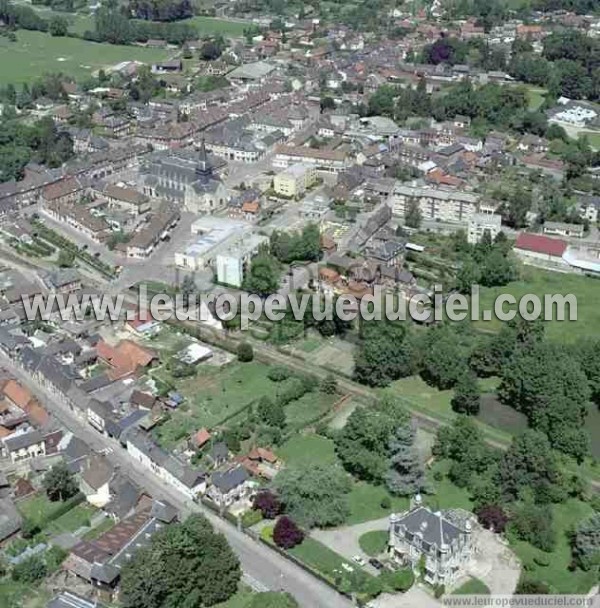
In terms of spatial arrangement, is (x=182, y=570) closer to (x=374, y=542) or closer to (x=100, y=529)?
(x=100, y=529)

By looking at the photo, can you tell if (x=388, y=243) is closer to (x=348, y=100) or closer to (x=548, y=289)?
(x=548, y=289)

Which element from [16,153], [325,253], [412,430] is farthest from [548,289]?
[16,153]

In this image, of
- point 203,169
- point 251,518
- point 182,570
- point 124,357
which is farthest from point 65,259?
point 182,570

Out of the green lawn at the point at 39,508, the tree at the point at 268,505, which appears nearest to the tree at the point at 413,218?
the tree at the point at 268,505

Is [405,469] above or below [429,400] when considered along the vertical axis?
above

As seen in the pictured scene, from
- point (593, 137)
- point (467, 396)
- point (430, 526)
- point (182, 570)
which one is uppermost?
point (430, 526)

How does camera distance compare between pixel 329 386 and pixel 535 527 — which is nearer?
pixel 535 527
